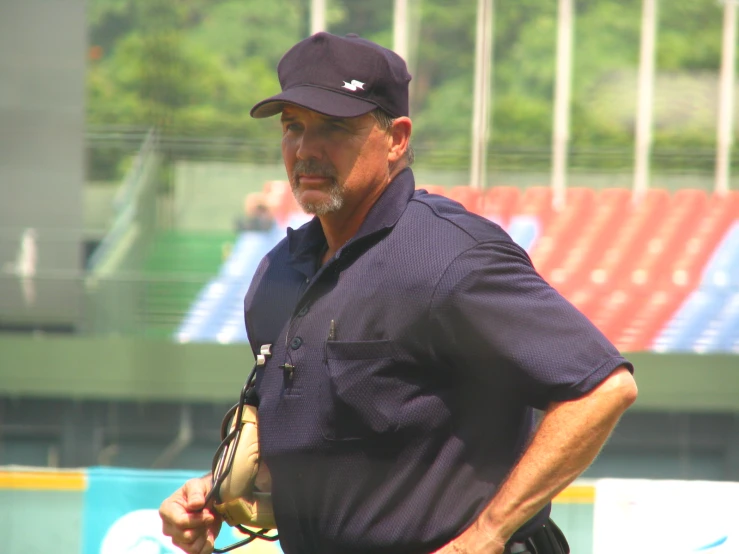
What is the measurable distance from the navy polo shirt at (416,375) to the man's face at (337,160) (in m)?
0.06

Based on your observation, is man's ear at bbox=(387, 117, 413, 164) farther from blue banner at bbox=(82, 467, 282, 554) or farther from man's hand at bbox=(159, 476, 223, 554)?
blue banner at bbox=(82, 467, 282, 554)

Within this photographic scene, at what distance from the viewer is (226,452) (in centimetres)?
170

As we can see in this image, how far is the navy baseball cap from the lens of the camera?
1579 mm

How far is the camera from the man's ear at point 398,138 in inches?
65.1

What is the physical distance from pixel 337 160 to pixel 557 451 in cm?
58

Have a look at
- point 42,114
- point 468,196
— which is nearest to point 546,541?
point 468,196

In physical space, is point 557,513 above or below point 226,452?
below

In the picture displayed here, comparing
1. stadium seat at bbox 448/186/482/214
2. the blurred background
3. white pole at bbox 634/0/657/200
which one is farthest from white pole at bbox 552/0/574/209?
stadium seat at bbox 448/186/482/214

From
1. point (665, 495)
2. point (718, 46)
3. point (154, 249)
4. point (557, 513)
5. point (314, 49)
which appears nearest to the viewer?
point (314, 49)

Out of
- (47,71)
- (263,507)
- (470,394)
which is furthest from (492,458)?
(47,71)

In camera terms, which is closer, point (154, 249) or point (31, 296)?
point (31, 296)

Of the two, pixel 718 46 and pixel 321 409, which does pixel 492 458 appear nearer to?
pixel 321 409

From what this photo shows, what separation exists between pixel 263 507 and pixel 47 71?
888 cm

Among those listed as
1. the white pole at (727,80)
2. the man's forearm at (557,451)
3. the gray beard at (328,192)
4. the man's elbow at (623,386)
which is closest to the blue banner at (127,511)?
the gray beard at (328,192)
